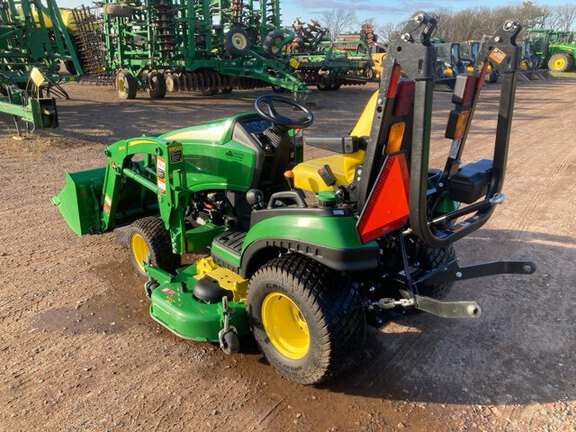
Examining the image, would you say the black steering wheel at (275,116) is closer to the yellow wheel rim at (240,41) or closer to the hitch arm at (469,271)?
the hitch arm at (469,271)

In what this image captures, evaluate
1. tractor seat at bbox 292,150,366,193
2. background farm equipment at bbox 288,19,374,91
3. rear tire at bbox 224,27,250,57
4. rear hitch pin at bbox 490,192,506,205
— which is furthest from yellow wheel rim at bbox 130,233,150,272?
background farm equipment at bbox 288,19,374,91

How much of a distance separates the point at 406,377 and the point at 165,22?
1357 centimetres

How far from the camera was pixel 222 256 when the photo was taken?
332 cm

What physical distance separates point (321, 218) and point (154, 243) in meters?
1.72

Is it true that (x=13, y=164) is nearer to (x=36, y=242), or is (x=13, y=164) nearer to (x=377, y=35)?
(x=36, y=242)

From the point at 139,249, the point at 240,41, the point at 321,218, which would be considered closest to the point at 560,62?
the point at 240,41

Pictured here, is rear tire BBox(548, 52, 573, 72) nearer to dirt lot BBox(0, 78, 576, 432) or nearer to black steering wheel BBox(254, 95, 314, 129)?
dirt lot BBox(0, 78, 576, 432)

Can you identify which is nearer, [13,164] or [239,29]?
[13,164]

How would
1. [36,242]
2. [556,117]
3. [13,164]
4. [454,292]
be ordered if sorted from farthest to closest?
[556,117], [13,164], [36,242], [454,292]

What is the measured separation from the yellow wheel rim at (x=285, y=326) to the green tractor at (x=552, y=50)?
31754 mm

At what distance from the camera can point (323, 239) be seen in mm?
2496

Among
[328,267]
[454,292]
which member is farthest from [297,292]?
[454,292]

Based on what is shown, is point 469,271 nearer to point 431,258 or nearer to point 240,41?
point 431,258

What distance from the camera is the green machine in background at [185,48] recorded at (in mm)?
14195
